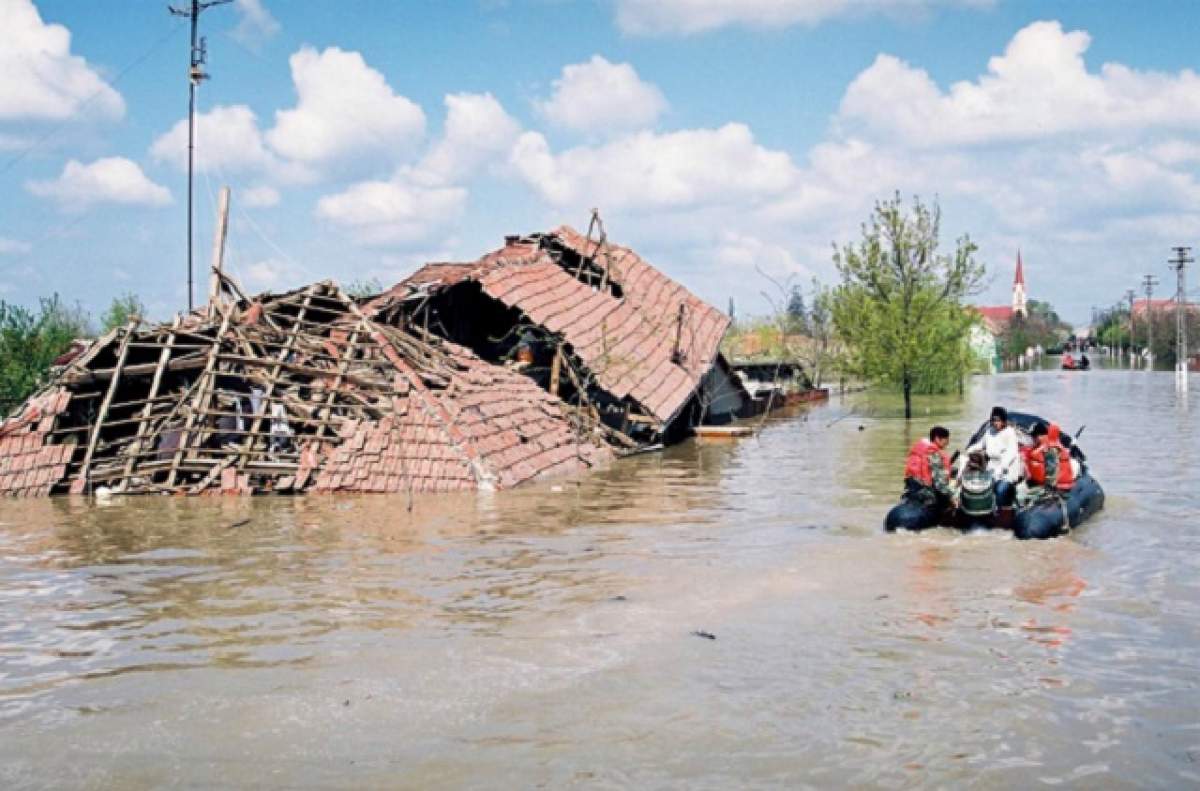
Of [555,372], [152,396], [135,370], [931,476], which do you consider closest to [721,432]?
[555,372]

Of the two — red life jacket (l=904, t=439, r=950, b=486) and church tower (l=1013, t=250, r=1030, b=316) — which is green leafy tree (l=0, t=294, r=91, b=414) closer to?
red life jacket (l=904, t=439, r=950, b=486)

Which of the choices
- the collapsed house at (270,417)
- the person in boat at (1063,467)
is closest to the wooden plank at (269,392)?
the collapsed house at (270,417)

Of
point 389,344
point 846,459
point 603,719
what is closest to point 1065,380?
point 846,459

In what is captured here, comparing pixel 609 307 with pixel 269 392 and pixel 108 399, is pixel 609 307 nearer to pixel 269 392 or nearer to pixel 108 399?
pixel 269 392

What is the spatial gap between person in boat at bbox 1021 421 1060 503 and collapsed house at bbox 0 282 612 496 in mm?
8241

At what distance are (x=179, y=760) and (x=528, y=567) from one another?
605cm

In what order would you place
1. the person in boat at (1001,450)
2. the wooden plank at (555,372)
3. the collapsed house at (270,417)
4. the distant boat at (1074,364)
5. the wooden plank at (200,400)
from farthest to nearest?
the distant boat at (1074,364) < the wooden plank at (555,372) < the wooden plank at (200,400) < the collapsed house at (270,417) < the person in boat at (1001,450)

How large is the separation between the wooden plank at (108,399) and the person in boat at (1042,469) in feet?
50.2

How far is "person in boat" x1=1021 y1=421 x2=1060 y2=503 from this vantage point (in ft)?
47.4

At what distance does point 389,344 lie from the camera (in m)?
21.0

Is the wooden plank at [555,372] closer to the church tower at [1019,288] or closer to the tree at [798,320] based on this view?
the tree at [798,320]

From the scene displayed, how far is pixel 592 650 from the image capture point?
9.33 meters

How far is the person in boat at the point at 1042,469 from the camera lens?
14.5 meters

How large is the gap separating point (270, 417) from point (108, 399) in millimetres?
3220
